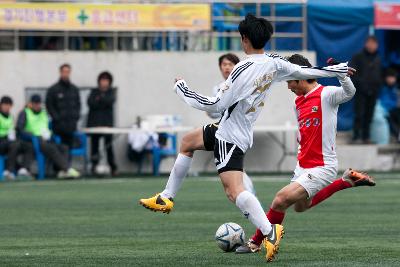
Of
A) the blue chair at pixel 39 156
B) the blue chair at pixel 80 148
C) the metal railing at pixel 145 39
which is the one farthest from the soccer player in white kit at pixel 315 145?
the metal railing at pixel 145 39

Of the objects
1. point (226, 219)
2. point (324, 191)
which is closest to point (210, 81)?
point (226, 219)

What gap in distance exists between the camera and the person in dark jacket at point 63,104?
2556 centimetres

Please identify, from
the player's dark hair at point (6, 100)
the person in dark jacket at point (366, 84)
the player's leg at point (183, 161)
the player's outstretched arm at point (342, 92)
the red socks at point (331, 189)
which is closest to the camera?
the player's outstretched arm at point (342, 92)

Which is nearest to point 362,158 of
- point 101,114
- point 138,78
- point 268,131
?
point 268,131

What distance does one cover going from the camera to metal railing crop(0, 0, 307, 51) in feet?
88.8

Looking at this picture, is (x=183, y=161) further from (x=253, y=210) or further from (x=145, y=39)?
(x=145, y=39)

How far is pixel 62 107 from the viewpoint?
25.6 meters

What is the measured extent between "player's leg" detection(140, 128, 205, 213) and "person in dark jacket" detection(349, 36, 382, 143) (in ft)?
54.3

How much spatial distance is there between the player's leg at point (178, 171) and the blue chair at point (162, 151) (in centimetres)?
1453

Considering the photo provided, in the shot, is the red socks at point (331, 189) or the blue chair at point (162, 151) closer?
the red socks at point (331, 189)

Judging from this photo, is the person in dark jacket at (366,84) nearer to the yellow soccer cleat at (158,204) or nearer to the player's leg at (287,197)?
the player's leg at (287,197)

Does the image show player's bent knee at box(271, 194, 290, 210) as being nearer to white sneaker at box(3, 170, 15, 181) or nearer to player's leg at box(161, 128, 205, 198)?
player's leg at box(161, 128, 205, 198)

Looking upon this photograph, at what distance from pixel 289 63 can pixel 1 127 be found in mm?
15122

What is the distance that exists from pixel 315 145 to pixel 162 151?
15235 mm
